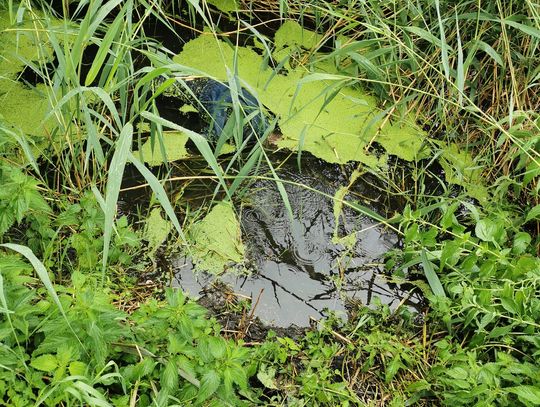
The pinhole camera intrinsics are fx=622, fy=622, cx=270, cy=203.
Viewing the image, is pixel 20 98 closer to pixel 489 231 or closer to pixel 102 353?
pixel 102 353

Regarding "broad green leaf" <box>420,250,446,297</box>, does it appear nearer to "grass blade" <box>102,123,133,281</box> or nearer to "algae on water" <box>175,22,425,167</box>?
"algae on water" <box>175,22,425,167</box>

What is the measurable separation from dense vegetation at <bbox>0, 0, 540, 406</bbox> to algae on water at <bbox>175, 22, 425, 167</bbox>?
0.05m

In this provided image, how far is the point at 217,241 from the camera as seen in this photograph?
189 cm

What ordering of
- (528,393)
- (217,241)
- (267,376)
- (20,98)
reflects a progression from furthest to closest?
(20,98) → (217,241) → (267,376) → (528,393)

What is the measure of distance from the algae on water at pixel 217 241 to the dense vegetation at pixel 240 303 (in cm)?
6

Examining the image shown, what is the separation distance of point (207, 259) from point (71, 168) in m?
0.51

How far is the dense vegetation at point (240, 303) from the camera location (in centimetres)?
128

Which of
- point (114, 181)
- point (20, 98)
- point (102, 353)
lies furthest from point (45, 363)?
point (20, 98)

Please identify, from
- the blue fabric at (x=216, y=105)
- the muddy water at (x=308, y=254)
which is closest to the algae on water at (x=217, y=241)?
the muddy water at (x=308, y=254)

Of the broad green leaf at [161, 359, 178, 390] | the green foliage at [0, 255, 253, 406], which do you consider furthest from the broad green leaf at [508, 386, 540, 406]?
the broad green leaf at [161, 359, 178, 390]

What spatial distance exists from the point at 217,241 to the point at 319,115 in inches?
27.7

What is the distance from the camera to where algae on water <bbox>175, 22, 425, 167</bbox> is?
2.22m

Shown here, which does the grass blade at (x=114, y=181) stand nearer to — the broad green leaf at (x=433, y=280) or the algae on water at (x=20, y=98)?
the algae on water at (x=20, y=98)

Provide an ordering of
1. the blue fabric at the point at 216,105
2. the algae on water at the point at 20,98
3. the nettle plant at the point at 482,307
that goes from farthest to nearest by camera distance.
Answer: the blue fabric at the point at 216,105
the algae on water at the point at 20,98
the nettle plant at the point at 482,307
